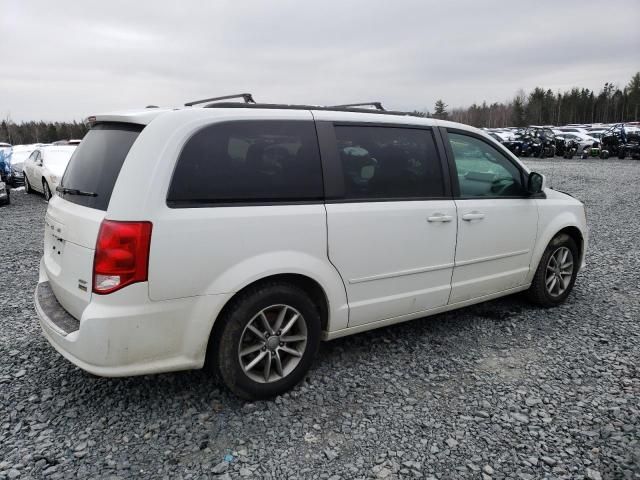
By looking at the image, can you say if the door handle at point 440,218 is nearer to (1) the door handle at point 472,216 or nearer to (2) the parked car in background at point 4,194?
(1) the door handle at point 472,216

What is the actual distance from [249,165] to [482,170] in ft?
7.06

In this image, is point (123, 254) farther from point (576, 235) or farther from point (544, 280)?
point (576, 235)

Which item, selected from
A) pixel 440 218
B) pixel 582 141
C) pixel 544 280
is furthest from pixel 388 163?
pixel 582 141

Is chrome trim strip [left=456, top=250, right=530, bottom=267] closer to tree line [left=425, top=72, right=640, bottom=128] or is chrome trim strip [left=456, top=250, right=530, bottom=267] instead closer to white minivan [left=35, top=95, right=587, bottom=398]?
white minivan [left=35, top=95, right=587, bottom=398]

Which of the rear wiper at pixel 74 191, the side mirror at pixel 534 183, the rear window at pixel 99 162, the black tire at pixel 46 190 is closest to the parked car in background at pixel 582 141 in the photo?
the black tire at pixel 46 190

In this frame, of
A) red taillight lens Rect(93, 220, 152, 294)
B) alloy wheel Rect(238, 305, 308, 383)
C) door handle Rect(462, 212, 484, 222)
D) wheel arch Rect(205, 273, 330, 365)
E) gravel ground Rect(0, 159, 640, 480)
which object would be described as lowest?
gravel ground Rect(0, 159, 640, 480)

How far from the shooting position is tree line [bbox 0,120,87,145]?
261ft

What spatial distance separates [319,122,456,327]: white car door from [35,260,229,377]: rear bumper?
94 centimetres

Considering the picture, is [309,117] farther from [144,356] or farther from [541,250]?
[541,250]

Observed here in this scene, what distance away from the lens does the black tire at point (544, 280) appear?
464 cm

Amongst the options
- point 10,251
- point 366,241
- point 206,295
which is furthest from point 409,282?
point 10,251

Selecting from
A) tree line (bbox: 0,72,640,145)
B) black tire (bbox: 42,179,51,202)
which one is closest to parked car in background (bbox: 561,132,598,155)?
black tire (bbox: 42,179,51,202)

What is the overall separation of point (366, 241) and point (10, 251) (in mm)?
6320

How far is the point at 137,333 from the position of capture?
2645 mm
